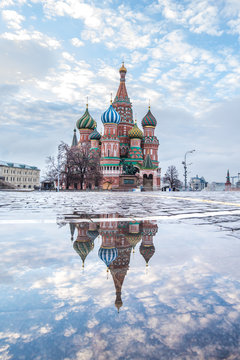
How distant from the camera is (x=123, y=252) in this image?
239 centimetres

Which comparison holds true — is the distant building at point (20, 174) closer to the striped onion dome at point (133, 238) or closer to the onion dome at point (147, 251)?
the striped onion dome at point (133, 238)

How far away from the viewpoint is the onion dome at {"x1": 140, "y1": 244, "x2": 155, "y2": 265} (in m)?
2.26

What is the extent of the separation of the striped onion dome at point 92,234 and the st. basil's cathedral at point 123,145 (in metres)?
49.9

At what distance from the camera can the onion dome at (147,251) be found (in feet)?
7.41

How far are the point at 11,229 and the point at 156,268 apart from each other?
259cm

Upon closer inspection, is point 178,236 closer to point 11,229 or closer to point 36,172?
point 11,229

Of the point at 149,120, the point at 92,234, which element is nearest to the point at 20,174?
the point at 149,120

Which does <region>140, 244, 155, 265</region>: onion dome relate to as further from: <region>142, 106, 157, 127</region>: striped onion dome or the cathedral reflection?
<region>142, 106, 157, 127</region>: striped onion dome

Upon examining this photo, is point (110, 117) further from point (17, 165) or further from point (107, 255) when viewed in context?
point (107, 255)

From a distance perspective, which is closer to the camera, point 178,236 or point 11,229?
point 178,236

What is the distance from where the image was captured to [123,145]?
215 ft

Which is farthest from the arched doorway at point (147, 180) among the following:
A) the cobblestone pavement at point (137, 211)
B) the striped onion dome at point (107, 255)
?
the striped onion dome at point (107, 255)

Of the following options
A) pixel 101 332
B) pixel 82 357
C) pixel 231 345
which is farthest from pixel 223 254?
pixel 82 357

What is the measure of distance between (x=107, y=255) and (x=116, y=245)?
1.30 ft
